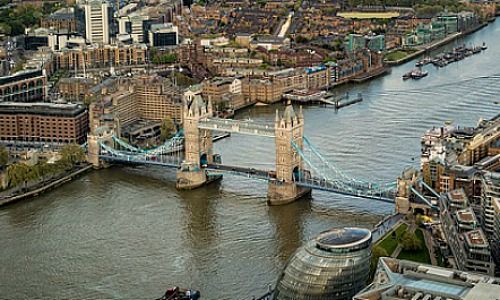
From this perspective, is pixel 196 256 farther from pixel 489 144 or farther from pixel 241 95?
pixel 241 95

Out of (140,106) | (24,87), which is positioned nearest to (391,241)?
(140,106)

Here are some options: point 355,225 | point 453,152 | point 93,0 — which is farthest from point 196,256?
point 93,0

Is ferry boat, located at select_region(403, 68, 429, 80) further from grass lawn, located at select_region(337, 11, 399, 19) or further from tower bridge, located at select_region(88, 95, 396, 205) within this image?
grass lawn, located at select_region(337, 11, 399, 19)

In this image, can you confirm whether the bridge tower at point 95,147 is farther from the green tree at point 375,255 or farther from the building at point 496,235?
the building at point 496,235

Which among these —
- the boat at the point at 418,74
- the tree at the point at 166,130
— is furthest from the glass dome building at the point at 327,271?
the boat at the point at 418,74

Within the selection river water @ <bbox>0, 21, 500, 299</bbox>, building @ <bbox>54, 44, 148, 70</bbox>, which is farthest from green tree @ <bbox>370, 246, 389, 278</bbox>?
building @ <bbox>54, 44, 148, 70</bbox>

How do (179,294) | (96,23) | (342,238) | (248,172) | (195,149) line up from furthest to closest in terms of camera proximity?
1. (96,23)
2. (195,149)
3. (248,172)
4. (179,294)
5. (342,238)

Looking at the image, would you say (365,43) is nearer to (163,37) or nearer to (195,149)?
(163,37)
